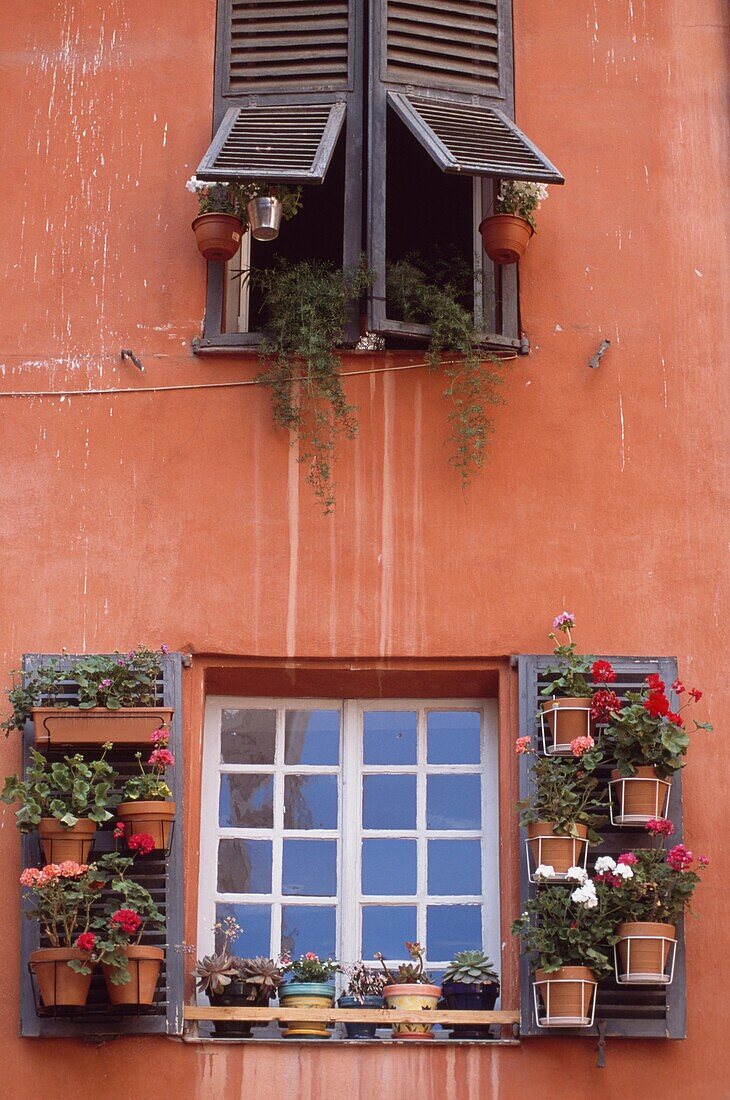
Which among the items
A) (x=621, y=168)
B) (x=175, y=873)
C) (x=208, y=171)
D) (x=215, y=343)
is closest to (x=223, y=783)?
(x=175, y=873)

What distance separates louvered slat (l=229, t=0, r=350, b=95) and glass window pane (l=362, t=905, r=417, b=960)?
368 cm

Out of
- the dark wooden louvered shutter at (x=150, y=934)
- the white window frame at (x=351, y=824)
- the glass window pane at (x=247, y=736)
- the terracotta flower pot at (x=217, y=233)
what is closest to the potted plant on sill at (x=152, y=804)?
the dark wooden louvered shutter at (x=150, y=934)

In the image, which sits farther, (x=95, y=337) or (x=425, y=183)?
(x=425, y=183)

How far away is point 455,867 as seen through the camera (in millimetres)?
7184

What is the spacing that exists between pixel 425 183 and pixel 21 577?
3.08 m

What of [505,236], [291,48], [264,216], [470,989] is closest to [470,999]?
[470,989]

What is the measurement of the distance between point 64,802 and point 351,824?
124 cm

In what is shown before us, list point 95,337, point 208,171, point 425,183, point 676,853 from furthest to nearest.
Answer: point 425,183
point 95,337
point 208,171
point 676,853

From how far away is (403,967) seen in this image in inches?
267

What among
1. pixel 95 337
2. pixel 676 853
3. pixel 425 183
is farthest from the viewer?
pixel 425 183

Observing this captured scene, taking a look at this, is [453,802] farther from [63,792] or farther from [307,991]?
[63,792]

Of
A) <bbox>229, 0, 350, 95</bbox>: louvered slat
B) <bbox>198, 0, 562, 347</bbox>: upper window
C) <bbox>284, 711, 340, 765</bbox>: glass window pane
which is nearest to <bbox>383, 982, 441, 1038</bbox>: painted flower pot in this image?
<bbox>284, 711, 340, 765</bbox>: glass window pane

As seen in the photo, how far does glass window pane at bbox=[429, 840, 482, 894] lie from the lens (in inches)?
281

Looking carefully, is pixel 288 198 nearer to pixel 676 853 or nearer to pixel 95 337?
pixel 95 337
